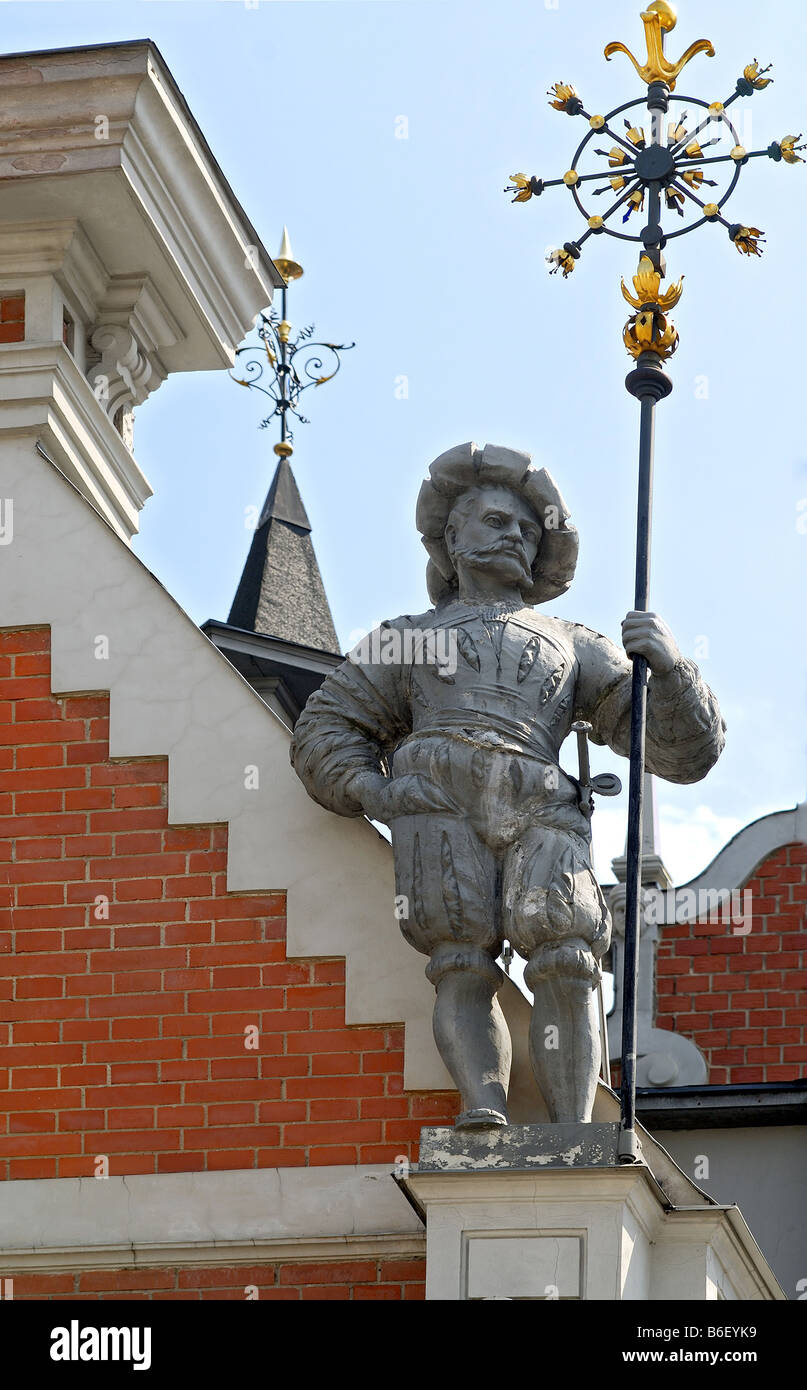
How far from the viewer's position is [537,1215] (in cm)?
715

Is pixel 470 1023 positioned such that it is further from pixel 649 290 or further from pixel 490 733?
pixel 649 290

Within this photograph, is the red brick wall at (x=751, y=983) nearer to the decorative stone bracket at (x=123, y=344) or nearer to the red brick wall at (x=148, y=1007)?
the decorative stone bracket at (x=123, y=344)

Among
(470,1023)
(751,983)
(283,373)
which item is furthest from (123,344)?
(283,373)

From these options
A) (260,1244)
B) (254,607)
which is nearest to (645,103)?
(260,1244)

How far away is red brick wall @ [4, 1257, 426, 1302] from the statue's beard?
2090 millimetres

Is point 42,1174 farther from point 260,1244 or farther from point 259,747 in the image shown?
point 259,747

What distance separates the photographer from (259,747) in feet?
28.0

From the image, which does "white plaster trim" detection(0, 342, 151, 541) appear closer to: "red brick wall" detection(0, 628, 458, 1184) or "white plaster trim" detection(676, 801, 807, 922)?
"red brick wall" detection(0, 628, 458, 1184)

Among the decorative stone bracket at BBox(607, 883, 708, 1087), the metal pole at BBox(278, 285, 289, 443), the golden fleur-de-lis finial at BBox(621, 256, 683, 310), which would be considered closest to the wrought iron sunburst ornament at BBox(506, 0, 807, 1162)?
the golden fleur-de-lis finial at BBox(621, 256, 683, 310)

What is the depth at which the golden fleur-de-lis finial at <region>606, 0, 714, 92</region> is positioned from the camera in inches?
328

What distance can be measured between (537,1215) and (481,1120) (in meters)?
0.33
